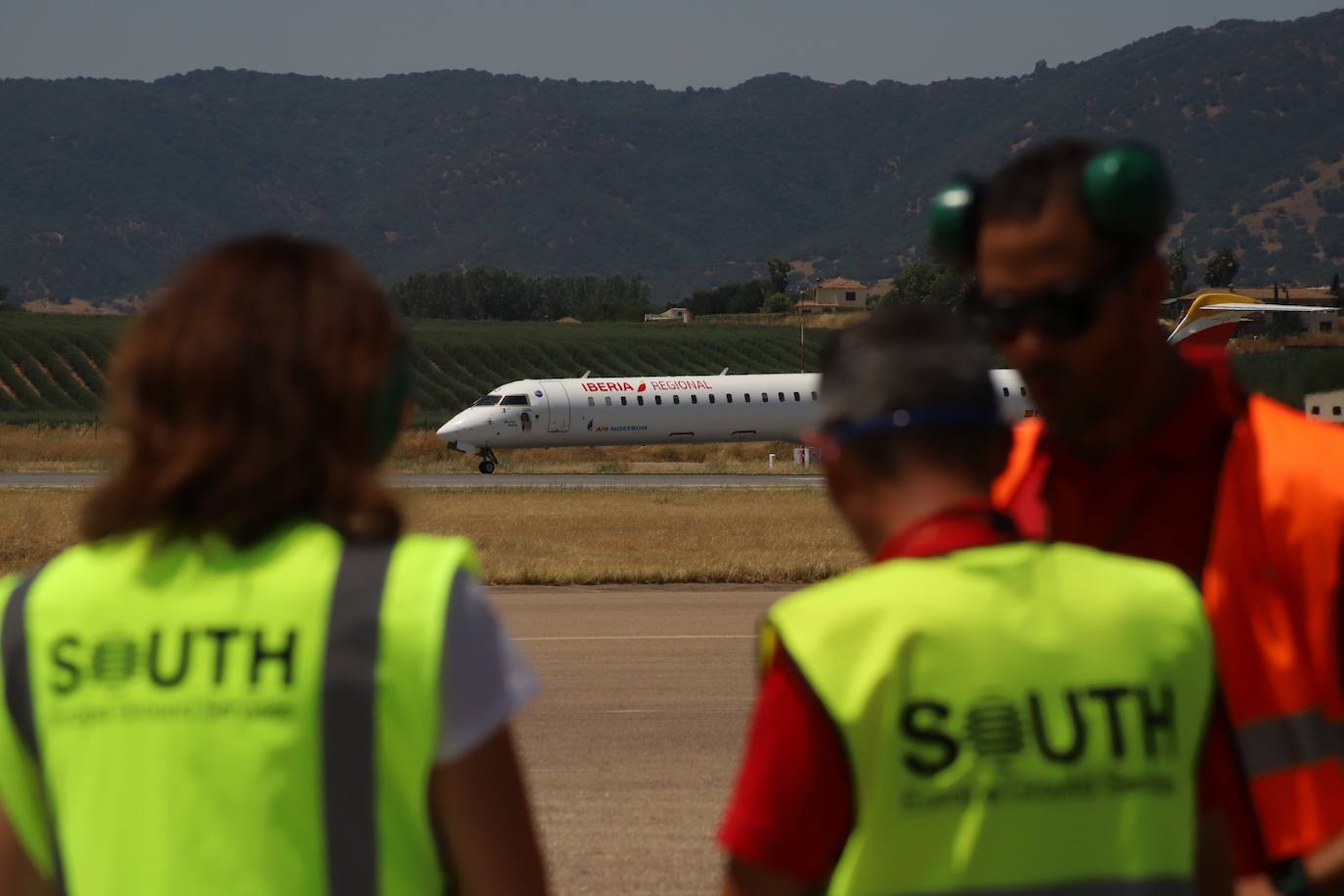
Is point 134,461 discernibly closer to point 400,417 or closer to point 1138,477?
point 400,417

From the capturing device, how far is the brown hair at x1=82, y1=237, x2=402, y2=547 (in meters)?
2.60

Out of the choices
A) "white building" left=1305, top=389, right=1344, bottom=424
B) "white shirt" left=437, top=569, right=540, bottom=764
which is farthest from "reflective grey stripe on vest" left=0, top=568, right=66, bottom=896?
"white building" left=1305, top=389, right=1344, bottom=424

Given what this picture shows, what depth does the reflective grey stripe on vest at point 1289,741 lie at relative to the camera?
2.95 meters

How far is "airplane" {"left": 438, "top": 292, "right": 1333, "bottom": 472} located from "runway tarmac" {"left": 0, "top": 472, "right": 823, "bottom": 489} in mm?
1035

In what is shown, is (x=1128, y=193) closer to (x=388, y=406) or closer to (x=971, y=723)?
(x=971, y=723)

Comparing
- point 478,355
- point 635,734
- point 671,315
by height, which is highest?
point 635,734

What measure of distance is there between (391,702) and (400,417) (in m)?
0.50

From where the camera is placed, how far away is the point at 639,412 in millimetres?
51531

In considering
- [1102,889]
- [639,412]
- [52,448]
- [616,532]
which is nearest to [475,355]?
[52,448]

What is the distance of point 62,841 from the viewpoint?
2643 mm

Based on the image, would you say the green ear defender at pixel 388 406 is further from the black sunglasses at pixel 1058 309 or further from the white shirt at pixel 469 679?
the black sunglasses at pixel 1058 309

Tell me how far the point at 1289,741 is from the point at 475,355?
4096 inches

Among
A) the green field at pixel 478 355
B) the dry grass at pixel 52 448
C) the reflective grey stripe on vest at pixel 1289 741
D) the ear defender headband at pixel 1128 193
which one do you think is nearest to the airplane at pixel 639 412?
the dry grass at pixel 52 448

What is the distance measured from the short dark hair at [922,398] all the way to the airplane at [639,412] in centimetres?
4550
